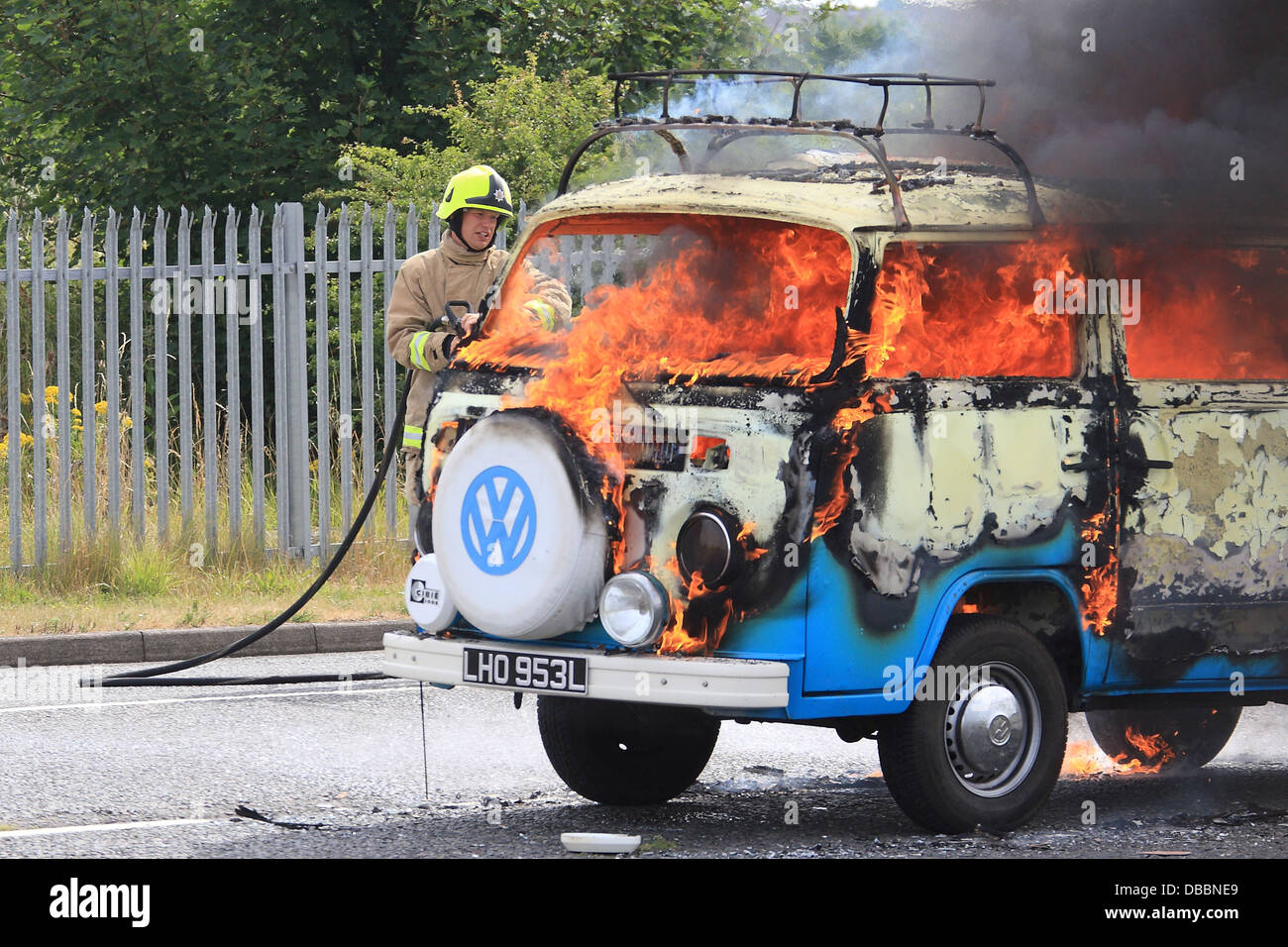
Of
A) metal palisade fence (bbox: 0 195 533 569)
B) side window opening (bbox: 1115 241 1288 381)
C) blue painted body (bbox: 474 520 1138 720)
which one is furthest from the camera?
metal palisade fence (bbox: 0 195 533 569)

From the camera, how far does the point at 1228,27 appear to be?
8.55 metres

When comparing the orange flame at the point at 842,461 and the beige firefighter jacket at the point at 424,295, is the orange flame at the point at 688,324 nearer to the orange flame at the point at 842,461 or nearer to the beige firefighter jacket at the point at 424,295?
the orange flame at the point at 842,461

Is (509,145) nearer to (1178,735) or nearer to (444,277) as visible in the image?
(444,277)

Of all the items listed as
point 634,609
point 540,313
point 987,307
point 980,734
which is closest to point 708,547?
point 634,609

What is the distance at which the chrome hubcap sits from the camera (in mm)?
6379

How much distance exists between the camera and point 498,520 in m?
6.33

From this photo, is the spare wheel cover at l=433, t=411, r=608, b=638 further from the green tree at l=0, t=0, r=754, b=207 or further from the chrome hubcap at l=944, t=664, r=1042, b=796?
the green tree at l=0, t=0, r=754, b=207

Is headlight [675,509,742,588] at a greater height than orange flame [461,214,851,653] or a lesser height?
lesser

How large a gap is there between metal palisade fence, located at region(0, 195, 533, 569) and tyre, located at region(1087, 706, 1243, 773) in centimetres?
578

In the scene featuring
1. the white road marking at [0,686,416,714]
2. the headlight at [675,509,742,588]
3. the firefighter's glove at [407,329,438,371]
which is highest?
the firefighter's glove at [407,329,438,371]

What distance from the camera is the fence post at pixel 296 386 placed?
42.6 feet

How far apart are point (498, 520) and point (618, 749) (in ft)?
4.06

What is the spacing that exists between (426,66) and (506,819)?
13.8m

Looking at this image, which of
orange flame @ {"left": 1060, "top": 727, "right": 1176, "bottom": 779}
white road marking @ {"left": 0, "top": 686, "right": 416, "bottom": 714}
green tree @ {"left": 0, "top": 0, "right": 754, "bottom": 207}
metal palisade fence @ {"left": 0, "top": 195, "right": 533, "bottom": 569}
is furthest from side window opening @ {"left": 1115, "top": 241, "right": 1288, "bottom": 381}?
green tree @ {"left": 0, "top": 0, "right": 754, "bottom": 207}
